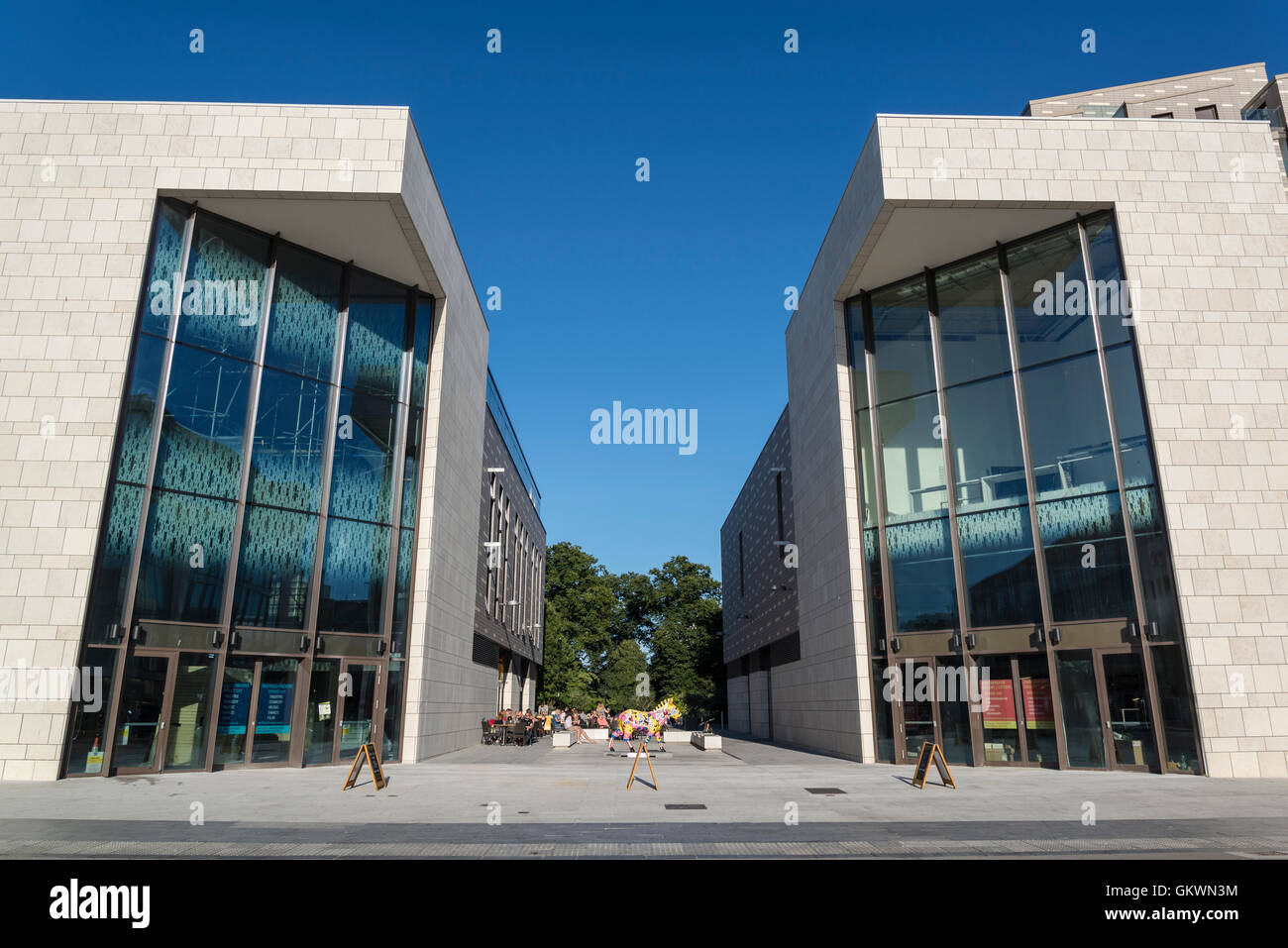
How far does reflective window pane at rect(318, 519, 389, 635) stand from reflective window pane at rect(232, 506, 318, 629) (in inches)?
21.7

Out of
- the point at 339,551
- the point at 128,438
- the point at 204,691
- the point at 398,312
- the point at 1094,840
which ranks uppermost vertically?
the point at 398,312

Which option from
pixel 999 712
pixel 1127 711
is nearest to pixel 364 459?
pixel 999 712

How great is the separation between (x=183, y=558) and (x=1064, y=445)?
21.7 metres

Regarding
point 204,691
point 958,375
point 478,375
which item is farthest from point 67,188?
point 958,375

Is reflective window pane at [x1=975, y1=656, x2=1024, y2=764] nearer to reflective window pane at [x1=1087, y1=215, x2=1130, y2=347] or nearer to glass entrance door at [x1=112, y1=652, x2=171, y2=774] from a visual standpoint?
reflective window pane at [x1=1087, y1=215, x2=1130, y2=347]

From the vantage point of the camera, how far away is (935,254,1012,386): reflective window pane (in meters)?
21.6

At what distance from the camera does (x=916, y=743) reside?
20750 millimetres

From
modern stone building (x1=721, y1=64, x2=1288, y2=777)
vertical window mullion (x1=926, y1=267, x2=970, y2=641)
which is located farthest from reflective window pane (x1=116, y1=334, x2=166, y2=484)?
vertical window mullion (x1=926, y1=267, x2=970, y2=641)

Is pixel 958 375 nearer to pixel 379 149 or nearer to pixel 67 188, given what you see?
pixel 379 149

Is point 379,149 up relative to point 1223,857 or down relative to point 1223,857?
up

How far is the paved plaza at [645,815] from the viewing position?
8930 millimetres

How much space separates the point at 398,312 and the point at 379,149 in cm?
561

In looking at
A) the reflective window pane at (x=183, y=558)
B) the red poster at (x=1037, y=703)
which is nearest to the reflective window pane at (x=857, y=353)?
the red poster at (x=1037, y=703)

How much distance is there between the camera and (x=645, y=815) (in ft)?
38.7
